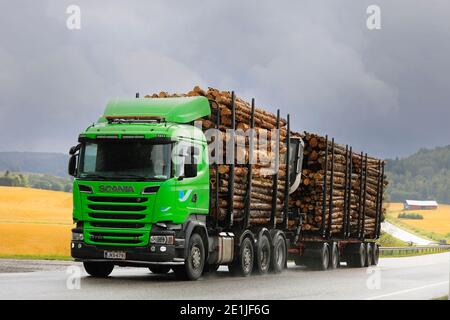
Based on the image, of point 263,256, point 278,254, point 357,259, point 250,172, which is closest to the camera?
point 250,172

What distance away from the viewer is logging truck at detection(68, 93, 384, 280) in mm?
18500

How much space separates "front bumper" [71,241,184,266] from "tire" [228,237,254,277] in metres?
3.49

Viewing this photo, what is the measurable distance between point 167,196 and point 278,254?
6994 millimetres

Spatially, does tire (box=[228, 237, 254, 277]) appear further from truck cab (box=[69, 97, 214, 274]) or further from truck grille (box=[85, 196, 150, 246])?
truck grille (box=[85, 196, 150, 246])

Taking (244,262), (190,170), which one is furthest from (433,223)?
(190,170)

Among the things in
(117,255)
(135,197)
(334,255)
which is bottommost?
(334,255)

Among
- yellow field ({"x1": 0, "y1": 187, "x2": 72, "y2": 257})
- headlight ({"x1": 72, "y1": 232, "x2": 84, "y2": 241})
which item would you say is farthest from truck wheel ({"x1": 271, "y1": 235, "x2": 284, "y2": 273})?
yellow field ({"x1": 0, "y1": 187, "x2": 72, "y2": 257})

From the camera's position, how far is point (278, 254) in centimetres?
2462

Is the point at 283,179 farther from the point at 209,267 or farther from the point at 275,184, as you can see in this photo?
the point at 209,267

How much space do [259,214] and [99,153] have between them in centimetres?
642
